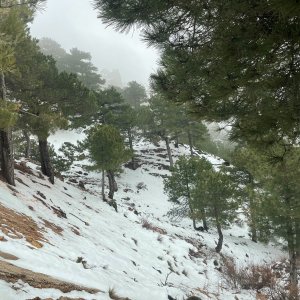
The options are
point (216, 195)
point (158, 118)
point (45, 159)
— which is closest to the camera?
point (45, 159)

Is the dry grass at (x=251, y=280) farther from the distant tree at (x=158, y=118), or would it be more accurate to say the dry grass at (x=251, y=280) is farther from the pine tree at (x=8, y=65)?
→ the distant tree at (x=158, y=118)

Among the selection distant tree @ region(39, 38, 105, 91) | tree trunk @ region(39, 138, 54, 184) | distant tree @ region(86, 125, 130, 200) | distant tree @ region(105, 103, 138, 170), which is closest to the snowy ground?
tree trunk @ region(39, 138, 54, 184)

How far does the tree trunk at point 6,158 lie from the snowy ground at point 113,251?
0.59 m

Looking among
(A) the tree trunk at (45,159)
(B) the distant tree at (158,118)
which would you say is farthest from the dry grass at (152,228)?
(B) the distant tree at (158,118)

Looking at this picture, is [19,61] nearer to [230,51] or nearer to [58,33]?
[230,51]

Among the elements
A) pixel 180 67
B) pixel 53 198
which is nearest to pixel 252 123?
pixel 180 67

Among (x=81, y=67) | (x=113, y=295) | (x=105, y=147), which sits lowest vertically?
(x=113, y=295)

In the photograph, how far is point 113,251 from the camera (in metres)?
10.8

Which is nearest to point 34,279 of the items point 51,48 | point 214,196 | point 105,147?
point 105,147

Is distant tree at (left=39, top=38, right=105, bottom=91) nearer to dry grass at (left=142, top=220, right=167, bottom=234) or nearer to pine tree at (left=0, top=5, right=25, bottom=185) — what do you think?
dry grass at (left=142, top=220, right=167, bottom=234)

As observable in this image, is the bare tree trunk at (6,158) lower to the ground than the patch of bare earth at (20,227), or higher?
higher

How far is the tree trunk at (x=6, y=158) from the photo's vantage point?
12.7 meters

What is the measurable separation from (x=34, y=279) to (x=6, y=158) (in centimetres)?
908

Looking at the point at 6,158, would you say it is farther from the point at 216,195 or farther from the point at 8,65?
the point at 216,195
